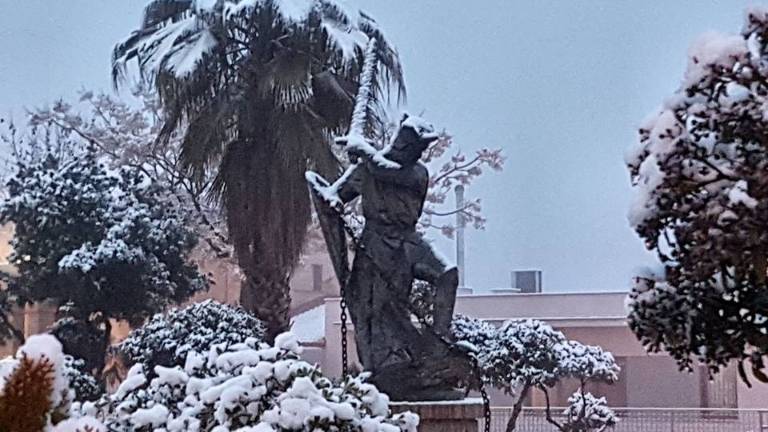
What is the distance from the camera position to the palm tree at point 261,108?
1314 centimetres

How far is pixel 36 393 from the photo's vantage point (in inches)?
77.0

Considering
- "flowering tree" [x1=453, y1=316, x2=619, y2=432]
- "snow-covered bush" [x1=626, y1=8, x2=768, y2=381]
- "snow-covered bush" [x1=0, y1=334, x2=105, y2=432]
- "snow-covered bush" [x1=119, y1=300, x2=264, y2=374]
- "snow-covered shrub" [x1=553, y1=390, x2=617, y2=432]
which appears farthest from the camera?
"snow-covered shrub" [x1=553, y1=390, x2=617, y2=432]

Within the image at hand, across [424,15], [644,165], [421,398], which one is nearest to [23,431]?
[644,165]

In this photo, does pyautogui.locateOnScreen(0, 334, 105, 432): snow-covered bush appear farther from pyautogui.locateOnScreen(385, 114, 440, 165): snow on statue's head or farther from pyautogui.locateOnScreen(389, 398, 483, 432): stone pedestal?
pyautogui.locateOnScreen(385, 114, 440, 165): snow on statue's head

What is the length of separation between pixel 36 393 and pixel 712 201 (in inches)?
82.5

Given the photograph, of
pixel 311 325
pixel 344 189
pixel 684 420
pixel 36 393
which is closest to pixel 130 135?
pixel 311 325

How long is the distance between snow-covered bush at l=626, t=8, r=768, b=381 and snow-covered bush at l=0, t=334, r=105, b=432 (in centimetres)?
197

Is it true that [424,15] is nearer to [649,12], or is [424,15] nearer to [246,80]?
[649,12]

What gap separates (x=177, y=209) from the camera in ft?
57.8

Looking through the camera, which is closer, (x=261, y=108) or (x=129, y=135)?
(x=261, y=108)

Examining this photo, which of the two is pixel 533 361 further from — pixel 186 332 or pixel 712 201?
pixel 712 201

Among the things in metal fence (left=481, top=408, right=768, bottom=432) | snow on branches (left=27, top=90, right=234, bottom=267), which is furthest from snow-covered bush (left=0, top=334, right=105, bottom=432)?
snow on branches (left=27, top=90, right=234, bottom=267)

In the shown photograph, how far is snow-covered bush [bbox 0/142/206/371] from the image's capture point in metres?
15.9

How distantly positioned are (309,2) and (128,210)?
15.2ft
